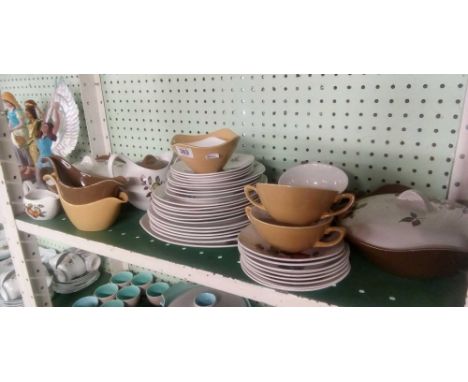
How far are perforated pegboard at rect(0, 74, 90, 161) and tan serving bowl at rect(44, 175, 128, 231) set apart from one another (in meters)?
0.46

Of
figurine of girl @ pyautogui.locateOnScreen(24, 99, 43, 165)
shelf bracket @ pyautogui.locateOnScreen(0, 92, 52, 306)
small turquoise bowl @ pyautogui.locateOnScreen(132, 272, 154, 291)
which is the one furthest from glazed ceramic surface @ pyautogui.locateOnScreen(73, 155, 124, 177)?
small turquoise bowl @ pyautogui.locateOnScreen(132, 272, 154, 291)

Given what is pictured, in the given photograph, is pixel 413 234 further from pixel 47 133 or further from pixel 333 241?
pixel 47 133

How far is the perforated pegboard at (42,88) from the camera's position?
1.22 m

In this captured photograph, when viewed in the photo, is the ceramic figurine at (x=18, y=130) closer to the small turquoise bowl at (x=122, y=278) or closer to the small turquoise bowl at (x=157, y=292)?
the small turquoise bowl at (x=122, y=278)

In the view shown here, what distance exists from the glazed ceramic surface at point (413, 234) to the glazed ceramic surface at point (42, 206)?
73 cm

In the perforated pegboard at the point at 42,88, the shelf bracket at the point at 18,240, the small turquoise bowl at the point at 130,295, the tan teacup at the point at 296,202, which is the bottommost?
the small turquoise bowl at the point at 130,295

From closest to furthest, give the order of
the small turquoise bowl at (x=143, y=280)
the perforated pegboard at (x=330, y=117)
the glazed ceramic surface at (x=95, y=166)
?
the perforated pegboard at (x=330, y=117)
the glazed ceramic surface at (x=95, y=166)
the small turquoise bowl at (x=143, y=280)

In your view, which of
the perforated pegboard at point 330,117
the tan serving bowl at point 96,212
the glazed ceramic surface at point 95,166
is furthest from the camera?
the glazed ceramic surface at point 95,166

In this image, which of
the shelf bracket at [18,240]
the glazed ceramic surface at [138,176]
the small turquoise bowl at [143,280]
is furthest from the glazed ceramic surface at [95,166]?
the small turquoise bowl at [143,280]

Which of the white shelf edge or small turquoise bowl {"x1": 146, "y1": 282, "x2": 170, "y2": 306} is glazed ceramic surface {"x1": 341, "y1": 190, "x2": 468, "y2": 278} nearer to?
the white shelf edge

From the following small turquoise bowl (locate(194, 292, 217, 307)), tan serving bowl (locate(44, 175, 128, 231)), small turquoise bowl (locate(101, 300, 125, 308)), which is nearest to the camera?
tan serving bowl (locate(44, 175, 128, 231))

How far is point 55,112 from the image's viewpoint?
4.06 ft

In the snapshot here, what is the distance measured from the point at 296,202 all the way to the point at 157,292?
0.85m

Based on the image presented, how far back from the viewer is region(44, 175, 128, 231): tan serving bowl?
2.70 feet
